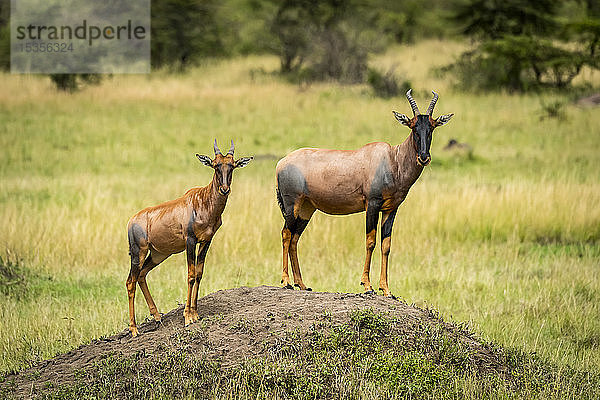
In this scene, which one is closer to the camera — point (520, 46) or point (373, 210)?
point (373, 210)

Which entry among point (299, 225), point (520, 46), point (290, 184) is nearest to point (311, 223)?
point (299, 225)

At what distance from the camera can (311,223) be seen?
588 inches

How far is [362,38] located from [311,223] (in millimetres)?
28974

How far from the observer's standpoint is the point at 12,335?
1022 centimetres

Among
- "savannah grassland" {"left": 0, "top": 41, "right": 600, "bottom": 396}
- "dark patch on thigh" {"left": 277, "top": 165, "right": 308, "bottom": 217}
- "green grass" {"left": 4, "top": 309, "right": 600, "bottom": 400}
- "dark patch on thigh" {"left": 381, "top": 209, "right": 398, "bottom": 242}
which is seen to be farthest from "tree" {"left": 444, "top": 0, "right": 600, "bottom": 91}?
"green grass" {"left": 4, "top": 309, "right": 600, "bottom": 400}

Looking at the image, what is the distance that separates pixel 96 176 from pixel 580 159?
1292 cm

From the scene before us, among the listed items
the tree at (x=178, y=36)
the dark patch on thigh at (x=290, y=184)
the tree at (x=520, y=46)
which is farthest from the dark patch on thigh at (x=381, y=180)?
the tree at (x=178, y=36)

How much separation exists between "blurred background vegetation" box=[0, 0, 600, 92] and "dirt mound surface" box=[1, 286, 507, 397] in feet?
92.7

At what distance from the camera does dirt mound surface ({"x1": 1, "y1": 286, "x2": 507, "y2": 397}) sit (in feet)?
25.9

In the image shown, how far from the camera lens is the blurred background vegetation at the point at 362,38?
1457 inches

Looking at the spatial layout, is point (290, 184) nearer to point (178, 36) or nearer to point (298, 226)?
point (298, 226)

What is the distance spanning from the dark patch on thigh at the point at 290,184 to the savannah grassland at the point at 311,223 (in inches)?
126

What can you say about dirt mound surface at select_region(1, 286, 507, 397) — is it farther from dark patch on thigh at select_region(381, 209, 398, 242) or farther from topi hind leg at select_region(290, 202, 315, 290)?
dark patch on thigh at select_region(381, 209, 398, 242)

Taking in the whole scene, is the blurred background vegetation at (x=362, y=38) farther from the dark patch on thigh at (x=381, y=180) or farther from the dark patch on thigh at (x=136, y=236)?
the dark patch on thigh at (x=136, y=236)
